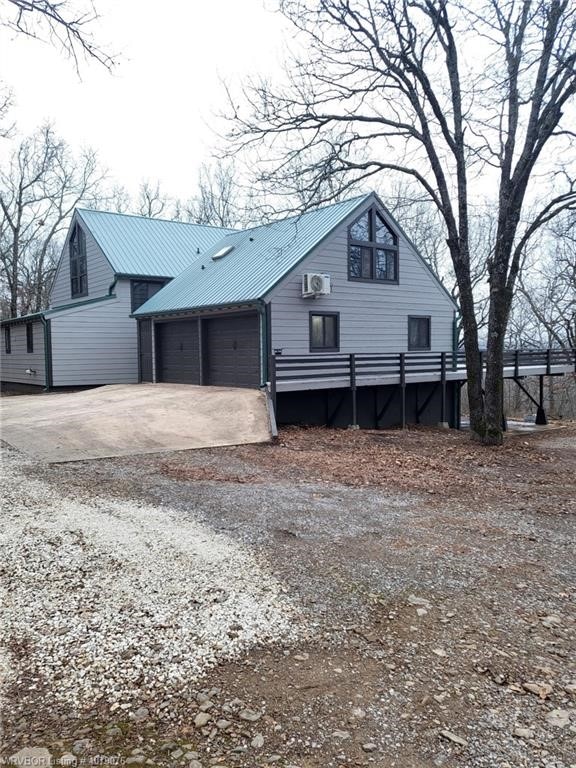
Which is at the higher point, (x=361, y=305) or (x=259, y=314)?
(x=361, y=305)

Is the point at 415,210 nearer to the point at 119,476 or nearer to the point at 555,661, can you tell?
the point at 119,476

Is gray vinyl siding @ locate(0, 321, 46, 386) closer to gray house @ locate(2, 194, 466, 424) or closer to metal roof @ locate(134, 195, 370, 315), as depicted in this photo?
gray house @ locate(2, 194, 466, 424)

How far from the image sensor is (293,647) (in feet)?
10.4

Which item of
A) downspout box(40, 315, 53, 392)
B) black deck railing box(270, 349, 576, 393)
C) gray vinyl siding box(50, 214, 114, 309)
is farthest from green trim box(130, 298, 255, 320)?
downspout box(40, 315, 53, 392)

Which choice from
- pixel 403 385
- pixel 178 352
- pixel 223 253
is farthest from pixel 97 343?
pixel 403 385

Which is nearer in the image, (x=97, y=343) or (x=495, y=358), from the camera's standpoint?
(x=495, y=358)

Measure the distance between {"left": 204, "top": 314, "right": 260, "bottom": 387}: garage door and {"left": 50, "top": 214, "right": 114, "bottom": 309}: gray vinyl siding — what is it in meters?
6.55

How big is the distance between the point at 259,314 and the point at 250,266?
101 inches

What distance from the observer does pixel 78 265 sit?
2380cm

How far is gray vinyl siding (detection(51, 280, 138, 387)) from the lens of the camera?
19406 mm

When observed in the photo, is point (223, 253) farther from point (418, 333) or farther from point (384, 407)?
point (384, 407)

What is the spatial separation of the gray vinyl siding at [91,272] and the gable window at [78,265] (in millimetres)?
266

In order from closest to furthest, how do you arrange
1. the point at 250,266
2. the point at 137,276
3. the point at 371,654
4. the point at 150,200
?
the point at 371,654 → the point at 250,266 → the point at 137,276 → the point at 150,200

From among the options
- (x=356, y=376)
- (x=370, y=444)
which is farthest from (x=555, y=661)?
(x=356, y=376)
